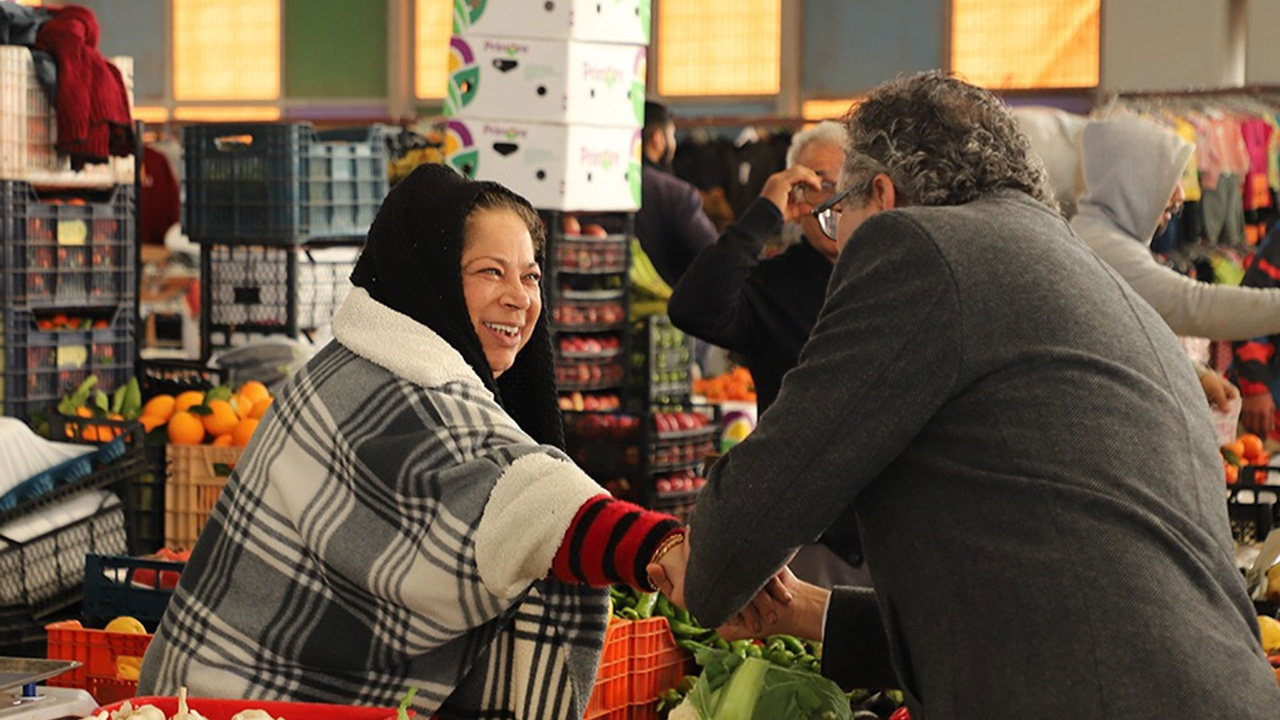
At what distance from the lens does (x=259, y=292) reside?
7055 mm

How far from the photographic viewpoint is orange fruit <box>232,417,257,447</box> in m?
5.62

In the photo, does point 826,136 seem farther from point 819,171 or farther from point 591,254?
point 591,254

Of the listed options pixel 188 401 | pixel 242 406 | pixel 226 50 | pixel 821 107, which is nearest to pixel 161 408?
pixel 188 401

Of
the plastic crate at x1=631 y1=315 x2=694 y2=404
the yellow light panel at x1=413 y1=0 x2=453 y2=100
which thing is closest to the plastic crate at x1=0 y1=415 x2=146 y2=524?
the plastic crate at x1=631 y1=315 x2=694 y2=404

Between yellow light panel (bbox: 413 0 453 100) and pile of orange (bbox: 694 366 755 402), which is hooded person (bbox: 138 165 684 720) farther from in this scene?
yellow light panel (bbox: 413 0 453 100)

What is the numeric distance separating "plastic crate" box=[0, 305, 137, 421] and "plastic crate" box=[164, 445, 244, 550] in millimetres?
822

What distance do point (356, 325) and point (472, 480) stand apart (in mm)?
360

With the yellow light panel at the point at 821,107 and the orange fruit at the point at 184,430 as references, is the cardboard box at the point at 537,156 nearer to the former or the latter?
the orange fruit at the point at 184,430

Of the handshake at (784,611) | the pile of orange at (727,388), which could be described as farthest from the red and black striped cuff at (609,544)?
the pile of orange at (727,388)

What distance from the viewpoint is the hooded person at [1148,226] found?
4574 millimetres

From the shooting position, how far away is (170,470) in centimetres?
563

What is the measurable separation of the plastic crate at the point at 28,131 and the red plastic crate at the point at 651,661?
360 cm

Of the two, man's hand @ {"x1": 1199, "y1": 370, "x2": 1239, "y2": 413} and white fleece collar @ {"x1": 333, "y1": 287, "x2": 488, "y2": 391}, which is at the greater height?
white fleece collar @ {"x1": 333, "y1": 287, "x2": 488, "y2": 391}

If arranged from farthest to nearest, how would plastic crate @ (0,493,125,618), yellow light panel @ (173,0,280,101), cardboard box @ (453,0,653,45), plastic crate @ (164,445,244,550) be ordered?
yellow light panel @ (173,0,280,101) → cardboard box @ (453,0,653,45) → plastic crate @ (164,445,244,550) → plastic crate @ (0,493,125,618)
